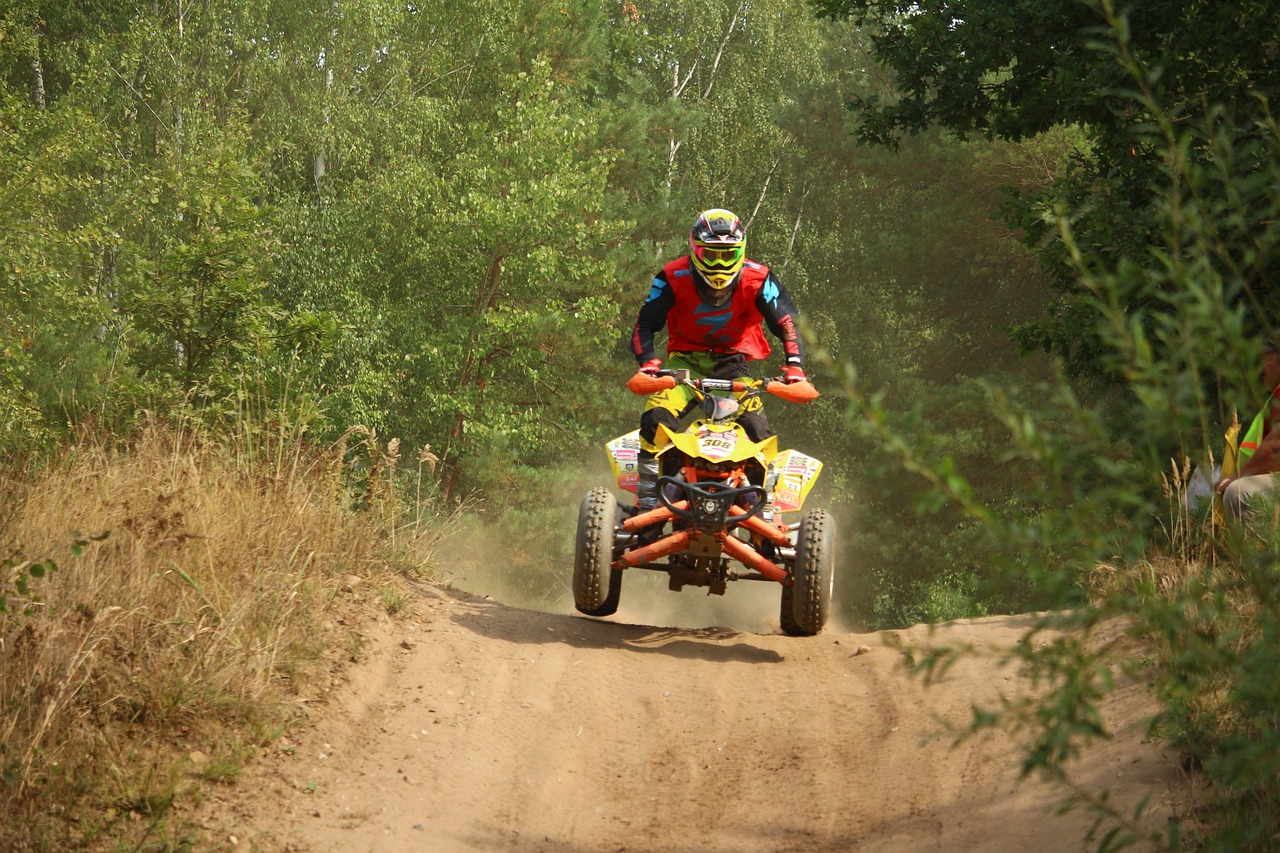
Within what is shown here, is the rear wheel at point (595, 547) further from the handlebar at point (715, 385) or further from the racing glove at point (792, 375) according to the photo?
the racing glove at point (792, 375)

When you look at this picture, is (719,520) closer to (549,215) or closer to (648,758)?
(648,758)

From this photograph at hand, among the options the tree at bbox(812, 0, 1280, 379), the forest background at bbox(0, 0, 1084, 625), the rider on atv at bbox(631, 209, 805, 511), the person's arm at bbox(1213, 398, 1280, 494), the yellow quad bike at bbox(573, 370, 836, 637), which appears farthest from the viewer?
the forest background at bbox(0, 0, 1084, 625)

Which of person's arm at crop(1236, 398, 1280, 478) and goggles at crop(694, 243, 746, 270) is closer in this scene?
person's arm at crop(1236, 398, 1280, 478)

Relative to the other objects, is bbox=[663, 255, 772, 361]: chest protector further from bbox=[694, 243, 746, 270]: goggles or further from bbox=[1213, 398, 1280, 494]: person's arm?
bbox=[1213, 398, 1280, 494]: person's arm

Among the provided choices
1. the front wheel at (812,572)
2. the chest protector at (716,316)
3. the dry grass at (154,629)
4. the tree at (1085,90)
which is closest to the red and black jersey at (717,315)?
the chest protector at (716,316)

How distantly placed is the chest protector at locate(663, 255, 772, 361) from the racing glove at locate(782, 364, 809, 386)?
16.8 inches

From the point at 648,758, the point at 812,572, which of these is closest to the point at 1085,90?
the point at 812,572

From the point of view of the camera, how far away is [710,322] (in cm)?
882

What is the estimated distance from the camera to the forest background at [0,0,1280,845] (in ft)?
38.8

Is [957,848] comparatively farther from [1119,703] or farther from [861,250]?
[861,250]

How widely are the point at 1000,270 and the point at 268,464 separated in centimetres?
2357

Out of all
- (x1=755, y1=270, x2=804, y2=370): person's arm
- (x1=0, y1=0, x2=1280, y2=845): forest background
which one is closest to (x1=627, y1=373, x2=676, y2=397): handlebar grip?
(x1=755, y1=270, x2=804, y2=370): person's arm

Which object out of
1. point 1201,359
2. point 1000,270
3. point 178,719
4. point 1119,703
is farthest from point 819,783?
point 1000,270

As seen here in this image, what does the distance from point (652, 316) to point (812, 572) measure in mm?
2063
